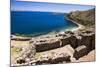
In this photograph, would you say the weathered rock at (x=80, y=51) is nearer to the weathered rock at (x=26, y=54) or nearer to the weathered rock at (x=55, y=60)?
the weathered rock at (x=55, y=60)

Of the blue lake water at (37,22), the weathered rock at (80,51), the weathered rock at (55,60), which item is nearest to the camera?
the blue lake water at (37,22)

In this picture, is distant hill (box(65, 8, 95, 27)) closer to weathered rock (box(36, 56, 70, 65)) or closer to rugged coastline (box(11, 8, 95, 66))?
rugged coastline (box(11, 8, 95, 66))

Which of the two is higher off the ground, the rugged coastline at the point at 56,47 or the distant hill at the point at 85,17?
the distant hill at the point at 85,17

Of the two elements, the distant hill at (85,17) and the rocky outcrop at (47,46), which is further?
the distant hill at (85,17)

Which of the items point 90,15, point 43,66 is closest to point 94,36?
point 90,15

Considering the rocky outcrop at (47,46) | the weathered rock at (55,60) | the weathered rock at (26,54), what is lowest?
the weathered rock at (55,60)

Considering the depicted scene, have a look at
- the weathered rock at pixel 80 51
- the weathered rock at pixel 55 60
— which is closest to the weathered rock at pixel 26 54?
the weathered rock at pixel 55 60

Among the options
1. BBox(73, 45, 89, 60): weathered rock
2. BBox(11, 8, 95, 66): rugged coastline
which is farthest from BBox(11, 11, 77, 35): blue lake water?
BBox(73, 45, 89, 60): weathered rock

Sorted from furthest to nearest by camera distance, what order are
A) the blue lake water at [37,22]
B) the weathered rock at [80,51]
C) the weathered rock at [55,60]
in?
the weathered rock at [80,51] → the weathered rock at [55,60] → the blue lake water at [37,22]
